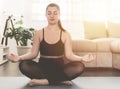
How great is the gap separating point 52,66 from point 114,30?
238 centimetres

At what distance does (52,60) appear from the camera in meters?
1.95

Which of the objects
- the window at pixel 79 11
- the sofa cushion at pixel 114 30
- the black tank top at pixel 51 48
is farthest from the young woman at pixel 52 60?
the window at pixel 79 11

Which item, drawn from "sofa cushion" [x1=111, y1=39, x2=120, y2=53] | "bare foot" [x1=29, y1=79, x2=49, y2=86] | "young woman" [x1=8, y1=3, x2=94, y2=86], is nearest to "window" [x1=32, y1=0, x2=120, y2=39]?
"sofa cushion" [x1=111, y1=39, x2=120, y2=53]

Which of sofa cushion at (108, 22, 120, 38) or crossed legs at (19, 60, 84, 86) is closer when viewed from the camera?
crossed legs at (19, 60, 84, 86)

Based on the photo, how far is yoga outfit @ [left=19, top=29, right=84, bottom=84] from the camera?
195 cm

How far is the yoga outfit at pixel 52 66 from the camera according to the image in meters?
1.95

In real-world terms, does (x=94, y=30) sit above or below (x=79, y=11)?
below

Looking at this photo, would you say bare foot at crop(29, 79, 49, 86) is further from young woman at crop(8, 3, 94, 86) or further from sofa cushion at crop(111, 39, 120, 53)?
sofa cushion at crop(111, 39, 120, 53)

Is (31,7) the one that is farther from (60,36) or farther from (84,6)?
(60,36)

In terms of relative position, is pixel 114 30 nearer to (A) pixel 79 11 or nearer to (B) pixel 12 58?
(A) pixel 79 11

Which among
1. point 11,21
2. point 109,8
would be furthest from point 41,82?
point 109,8

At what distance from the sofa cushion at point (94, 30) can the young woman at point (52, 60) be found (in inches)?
87.3

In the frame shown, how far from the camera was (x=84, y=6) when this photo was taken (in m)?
5.00

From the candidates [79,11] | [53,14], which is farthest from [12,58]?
[79,11]
